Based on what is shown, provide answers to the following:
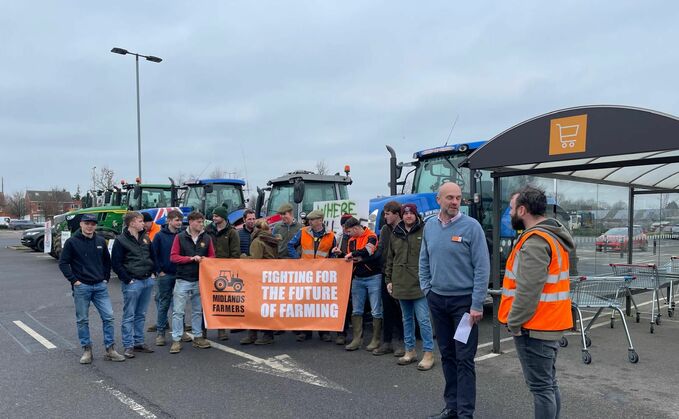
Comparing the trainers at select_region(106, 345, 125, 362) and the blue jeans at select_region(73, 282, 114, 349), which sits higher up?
the blue jeans at select_region(73, 282, 114, 349)

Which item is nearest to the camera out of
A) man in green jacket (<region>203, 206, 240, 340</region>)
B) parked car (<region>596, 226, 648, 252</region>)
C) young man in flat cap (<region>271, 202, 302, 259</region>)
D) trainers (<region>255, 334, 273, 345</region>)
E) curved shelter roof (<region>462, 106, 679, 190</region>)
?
curved shelter roof (<region>462, 106, 679, 190</region>)

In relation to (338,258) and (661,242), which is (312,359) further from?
(661,242)

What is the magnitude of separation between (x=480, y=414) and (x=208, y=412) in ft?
8.07

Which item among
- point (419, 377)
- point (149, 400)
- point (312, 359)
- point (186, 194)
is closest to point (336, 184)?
point (186, 194)

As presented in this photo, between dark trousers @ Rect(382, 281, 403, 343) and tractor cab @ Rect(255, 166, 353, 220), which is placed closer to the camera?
dark trousers @ Rect(382, 281, 403, 343)

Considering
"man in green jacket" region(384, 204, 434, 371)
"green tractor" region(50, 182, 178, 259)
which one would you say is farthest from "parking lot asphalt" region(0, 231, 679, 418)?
"green tractor" region(50, 182, 178, 259)

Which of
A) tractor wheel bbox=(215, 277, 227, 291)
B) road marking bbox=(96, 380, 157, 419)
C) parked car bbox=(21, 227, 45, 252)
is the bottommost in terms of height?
road marking bbox=(96, 380, 157, 419)

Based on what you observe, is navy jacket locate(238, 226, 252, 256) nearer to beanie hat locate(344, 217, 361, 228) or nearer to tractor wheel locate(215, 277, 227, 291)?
tractor wheel locate(215, 277, 227, 291)

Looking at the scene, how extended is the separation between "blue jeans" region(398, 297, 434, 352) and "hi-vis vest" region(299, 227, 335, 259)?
162 cm

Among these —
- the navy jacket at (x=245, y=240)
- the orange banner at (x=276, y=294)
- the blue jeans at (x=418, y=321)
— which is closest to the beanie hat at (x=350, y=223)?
the orange banner at (x=276, y=294)

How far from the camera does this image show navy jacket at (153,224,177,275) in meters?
6.47

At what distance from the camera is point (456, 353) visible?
4102mm

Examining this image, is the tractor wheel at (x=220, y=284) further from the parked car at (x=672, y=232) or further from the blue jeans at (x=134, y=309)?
the parked car at (x=672, y=232)

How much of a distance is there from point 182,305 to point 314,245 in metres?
1.94
